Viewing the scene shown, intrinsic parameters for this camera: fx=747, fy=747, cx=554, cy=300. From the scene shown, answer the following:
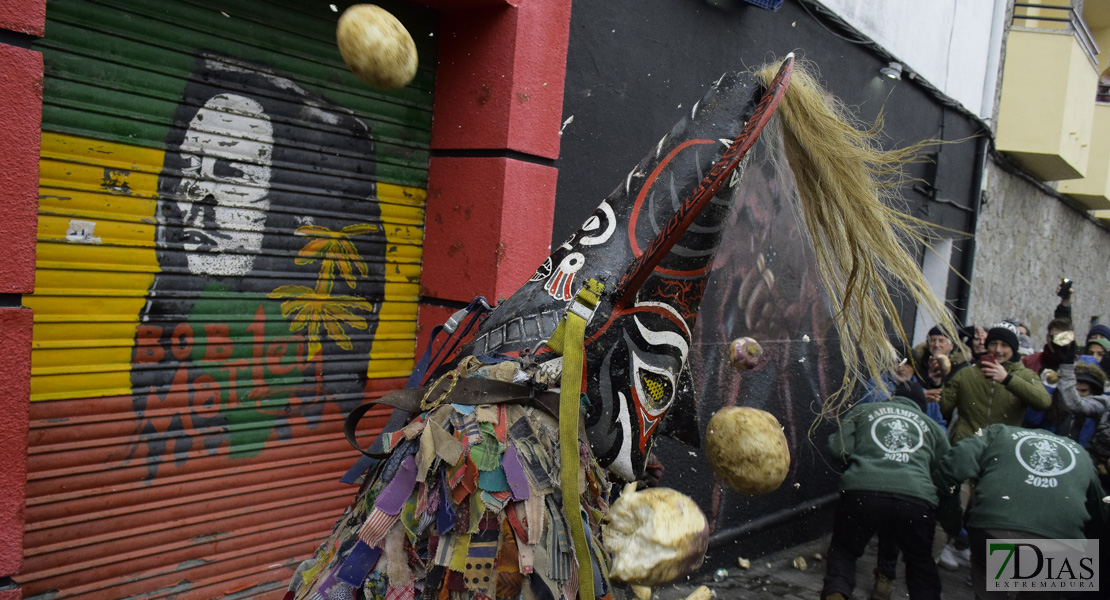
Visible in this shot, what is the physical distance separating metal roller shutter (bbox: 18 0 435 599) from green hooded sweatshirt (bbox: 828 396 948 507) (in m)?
2.71

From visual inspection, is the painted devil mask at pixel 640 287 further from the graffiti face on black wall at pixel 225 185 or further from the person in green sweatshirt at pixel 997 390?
the person in green sweatshirt at pixel 997 390

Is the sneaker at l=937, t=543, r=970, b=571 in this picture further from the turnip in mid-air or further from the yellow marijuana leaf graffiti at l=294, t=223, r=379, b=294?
the yellow marijuana leaf graffiti at l=294, t=223, r=379, b=294

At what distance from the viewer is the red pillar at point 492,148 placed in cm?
315

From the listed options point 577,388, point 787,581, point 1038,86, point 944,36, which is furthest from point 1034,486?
point 1038,86

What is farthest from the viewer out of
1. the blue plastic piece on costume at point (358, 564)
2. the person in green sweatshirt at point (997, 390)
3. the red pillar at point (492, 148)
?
the person in green sweatshirt at point (997, 390)

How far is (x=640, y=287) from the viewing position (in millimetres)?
1809

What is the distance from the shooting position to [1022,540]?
391 cm

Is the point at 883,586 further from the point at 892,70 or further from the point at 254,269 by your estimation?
the point at 254,269

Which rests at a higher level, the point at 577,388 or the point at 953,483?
the point at 577,388

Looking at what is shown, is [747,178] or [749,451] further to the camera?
[747,178]

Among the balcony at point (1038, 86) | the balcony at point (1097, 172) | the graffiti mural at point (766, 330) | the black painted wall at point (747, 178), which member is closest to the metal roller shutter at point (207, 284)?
the black painted wall at point (747, 178)

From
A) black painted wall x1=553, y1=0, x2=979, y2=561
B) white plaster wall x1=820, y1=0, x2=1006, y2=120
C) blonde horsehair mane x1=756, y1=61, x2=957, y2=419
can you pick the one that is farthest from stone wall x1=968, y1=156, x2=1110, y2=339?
blonde horsehair mane x1=756, y1=61, x2=957, y2=419

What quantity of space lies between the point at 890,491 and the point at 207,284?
361 cm

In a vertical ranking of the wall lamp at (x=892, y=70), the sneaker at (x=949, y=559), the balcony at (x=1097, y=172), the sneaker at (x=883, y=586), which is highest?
the balcony at (x=1097, y=172)
